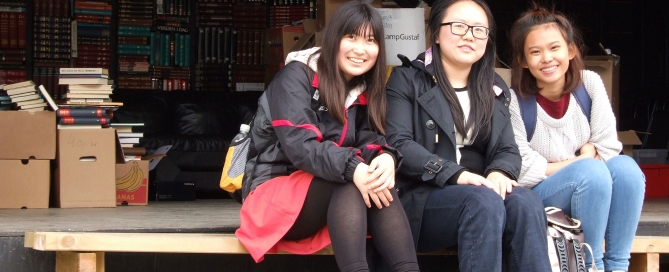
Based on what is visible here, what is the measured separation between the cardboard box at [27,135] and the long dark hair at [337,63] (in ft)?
6.96

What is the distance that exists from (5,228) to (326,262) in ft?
3.85

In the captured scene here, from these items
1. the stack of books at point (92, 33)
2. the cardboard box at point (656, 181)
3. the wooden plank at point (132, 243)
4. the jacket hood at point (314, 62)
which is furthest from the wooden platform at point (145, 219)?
the stack of books at point (92, 33)

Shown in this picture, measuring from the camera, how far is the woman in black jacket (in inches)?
97.7

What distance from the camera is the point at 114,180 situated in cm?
445

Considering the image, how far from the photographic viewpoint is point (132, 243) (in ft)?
8.90

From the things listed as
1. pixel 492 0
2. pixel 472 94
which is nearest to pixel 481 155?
pixel 472 94

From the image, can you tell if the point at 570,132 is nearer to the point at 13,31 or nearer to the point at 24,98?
the point at 24,98

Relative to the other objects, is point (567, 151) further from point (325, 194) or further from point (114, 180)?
point (114, 180)

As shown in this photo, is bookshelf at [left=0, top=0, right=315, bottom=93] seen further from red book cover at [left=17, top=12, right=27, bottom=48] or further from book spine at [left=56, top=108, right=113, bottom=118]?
book spine at [left=56, top=108, right=113, bottom=118]

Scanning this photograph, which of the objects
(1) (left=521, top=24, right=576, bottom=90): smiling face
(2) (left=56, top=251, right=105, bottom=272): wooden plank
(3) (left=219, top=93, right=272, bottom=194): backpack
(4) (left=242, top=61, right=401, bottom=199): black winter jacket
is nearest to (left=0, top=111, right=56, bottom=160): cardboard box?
(2) (left=56, top=251, right=105, bottom=272): wooden plank

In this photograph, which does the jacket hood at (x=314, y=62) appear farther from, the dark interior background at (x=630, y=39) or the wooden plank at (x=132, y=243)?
the dark interior background at (x=630, y=39)

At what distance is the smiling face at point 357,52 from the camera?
2.74 meters

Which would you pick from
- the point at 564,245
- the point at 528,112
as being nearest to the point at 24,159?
the point at 528,112

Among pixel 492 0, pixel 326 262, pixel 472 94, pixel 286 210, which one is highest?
pixel 492 0
